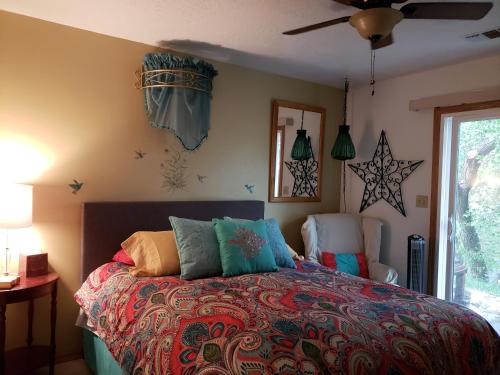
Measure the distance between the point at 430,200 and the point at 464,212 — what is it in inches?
11.7

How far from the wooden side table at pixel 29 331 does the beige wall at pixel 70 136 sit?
0.12 m

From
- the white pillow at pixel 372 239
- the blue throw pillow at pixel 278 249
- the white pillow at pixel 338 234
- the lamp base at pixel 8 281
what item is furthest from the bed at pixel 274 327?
the white pillow at pixel 372 239

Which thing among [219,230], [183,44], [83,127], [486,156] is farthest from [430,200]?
[83,127]

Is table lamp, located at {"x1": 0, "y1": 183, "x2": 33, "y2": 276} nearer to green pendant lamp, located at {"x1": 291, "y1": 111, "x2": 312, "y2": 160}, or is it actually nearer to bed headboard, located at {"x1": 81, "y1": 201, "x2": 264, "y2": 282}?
bed headboard, located at {"x1": 81, "y1": 201, "x2": 264, "y2": 282}

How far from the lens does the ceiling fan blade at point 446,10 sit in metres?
1.58

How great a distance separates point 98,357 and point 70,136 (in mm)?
1492

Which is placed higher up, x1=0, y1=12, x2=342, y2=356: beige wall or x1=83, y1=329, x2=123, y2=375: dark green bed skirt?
x1=0, y1=12, x2=342, y2=356: beige wall

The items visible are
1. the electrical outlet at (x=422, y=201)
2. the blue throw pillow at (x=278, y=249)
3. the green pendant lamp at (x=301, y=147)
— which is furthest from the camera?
the green pendant lamp at (x=301, y=147)

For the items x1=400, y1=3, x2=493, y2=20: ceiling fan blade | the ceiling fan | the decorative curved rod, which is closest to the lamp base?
the decorative curved rod

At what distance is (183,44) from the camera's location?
2814 millimetres

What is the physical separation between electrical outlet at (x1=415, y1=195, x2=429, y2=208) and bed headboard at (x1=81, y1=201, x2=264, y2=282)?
6.68ft

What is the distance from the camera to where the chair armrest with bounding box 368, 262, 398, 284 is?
328cm

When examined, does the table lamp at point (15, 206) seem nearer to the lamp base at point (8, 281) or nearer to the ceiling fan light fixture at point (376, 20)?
the lamp base at point (8, 281)

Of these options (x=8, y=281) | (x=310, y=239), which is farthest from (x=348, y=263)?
(x=8, y=281)
